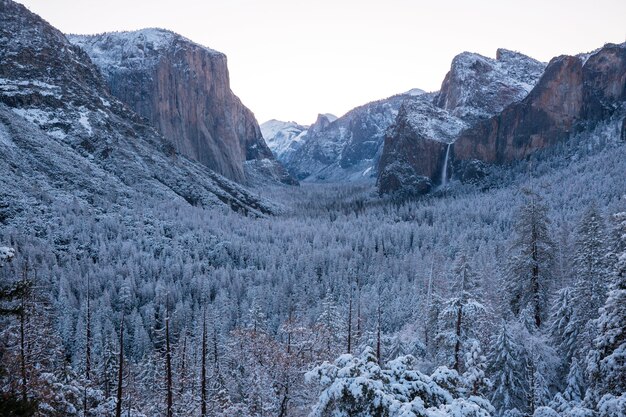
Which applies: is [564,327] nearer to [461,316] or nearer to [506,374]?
[506,374]

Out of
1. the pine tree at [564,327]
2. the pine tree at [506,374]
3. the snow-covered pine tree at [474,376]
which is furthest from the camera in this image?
the pine tree at [564,327]

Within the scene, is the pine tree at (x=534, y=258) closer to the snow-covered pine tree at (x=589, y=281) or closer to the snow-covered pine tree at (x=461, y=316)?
the snow-covered pine tree at (x=589, y=281)

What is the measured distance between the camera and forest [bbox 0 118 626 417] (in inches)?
485

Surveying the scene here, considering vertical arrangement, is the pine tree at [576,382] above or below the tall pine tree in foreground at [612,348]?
below

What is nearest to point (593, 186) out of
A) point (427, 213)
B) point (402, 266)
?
point (427, 213)

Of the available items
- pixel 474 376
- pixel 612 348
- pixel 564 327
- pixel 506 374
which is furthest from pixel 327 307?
pixel 474 376

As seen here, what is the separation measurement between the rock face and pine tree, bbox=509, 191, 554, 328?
11452 cm

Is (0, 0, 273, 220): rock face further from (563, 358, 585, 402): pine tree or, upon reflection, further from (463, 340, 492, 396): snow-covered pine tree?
(463, 340, 492, 396): snow-covered pine tree

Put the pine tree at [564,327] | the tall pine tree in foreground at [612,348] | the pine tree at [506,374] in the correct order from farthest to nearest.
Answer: the pine tree at [564,327] → the pine tree at [506,374] → the tall pine tree in foreground at [612,348]

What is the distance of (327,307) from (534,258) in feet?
58.0

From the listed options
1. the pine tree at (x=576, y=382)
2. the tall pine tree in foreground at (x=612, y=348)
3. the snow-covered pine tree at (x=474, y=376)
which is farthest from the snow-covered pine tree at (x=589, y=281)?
the snow-covered pine tree at (x=474, y=376)

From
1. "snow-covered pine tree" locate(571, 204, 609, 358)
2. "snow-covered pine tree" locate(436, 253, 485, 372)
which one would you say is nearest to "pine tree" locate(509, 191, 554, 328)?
"snow-covered pine tree" locate(571, 204, 609, 358)

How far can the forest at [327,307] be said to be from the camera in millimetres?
12312

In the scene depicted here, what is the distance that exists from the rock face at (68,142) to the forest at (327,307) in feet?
24.6
